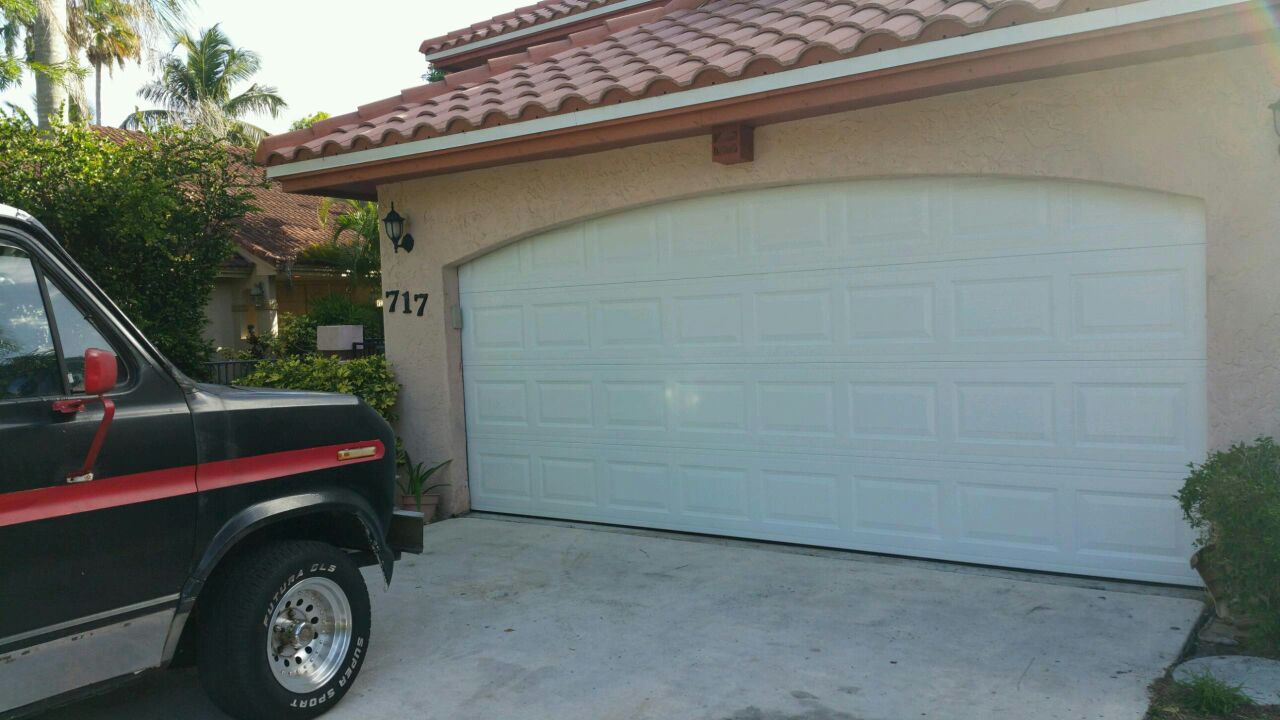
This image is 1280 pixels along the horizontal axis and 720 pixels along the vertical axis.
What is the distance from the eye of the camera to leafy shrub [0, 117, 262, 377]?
8.47m

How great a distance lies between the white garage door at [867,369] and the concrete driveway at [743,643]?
415 millimetres

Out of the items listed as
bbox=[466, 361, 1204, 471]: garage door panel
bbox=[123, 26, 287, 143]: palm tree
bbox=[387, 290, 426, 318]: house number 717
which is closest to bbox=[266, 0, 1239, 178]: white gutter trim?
bbox=[387, 290, 426, 318]: house number 717

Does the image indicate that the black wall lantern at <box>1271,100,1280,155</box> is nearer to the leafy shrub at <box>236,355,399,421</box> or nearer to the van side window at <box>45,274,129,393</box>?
the van side window at <box>45,274,129,393</box>

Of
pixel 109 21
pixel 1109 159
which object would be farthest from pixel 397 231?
pixel 109 21

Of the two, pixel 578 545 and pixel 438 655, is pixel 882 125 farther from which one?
pixel 438 655

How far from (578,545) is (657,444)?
3.25ft

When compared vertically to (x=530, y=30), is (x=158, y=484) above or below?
below

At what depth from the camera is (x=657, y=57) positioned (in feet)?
23.8

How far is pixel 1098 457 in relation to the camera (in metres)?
5.87

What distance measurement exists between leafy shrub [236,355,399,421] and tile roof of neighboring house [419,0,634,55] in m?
4.37

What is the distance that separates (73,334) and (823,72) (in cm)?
411

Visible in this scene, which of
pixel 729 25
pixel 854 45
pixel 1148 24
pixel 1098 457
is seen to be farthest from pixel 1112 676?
pixel 729 25

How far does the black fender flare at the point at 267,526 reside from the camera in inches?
152

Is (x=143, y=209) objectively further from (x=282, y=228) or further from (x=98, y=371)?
(x=282, y=228)
